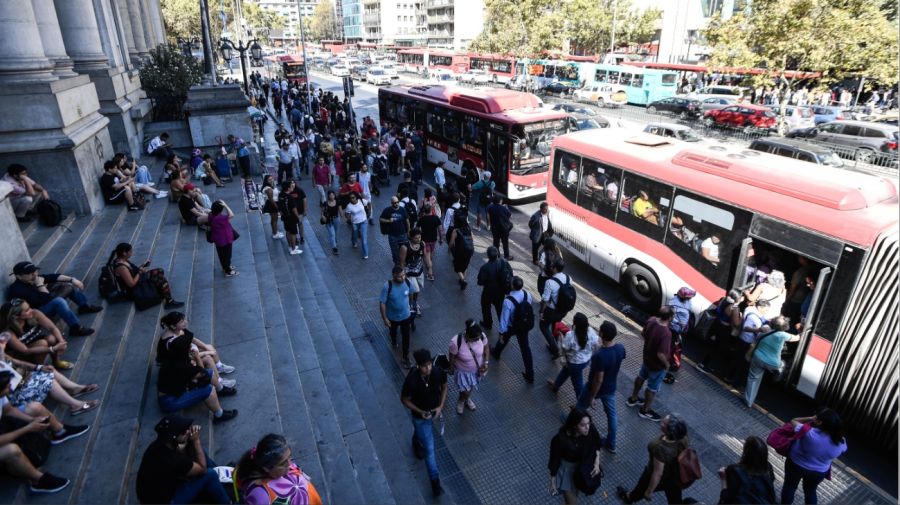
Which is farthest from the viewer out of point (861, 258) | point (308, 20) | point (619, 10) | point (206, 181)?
point (308, 20)

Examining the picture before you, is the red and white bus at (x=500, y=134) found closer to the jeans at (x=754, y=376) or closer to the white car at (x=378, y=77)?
the jeans at (x=754, y=376)

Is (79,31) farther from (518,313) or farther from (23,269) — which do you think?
(518,313)

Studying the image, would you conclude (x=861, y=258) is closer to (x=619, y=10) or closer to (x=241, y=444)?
(x=241, y=444)

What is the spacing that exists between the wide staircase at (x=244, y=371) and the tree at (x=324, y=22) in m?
153

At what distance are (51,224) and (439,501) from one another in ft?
27.6

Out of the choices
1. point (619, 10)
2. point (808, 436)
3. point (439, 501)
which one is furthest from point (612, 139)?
point (619, 10)

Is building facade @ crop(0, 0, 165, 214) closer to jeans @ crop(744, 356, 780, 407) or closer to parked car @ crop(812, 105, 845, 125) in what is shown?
jeans @ crop(744, 356, 780, 407)

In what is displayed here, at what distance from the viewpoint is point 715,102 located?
31.5 m

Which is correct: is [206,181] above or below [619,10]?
below

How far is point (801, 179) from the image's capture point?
268 inches

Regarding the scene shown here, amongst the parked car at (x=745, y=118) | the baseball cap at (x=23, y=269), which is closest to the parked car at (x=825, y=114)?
the parked car at (x=745, y=118)

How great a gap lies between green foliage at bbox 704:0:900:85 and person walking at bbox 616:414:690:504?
21.5 m

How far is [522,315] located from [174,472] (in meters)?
4.39

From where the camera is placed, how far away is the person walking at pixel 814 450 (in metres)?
4.46
